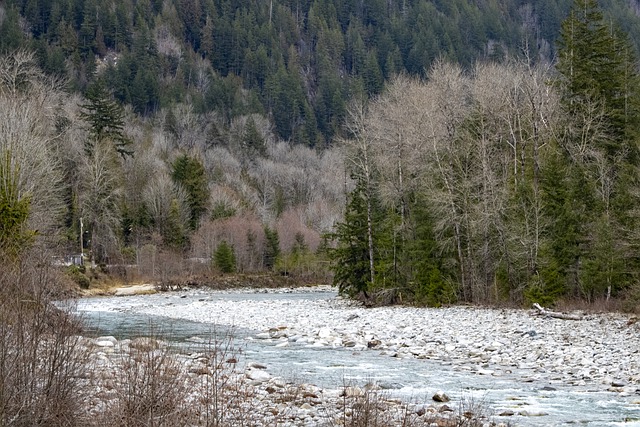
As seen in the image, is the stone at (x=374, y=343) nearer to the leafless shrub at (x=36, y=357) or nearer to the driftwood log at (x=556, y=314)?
the driftwood log at (x=556, y=314)

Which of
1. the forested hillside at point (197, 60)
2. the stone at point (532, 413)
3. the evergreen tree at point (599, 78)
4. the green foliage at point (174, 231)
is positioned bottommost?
the stone at point (532, 413)

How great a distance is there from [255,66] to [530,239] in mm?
154984

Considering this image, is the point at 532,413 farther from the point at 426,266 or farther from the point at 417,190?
the point at 417,190

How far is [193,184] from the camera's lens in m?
79.3

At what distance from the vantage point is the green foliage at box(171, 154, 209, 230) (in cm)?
7819

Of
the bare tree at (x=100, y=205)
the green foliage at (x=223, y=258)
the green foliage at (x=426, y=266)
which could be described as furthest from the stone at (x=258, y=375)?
the green foliage at (x=223, y=258)

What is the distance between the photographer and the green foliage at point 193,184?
3078 inches

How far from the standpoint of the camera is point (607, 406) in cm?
1184

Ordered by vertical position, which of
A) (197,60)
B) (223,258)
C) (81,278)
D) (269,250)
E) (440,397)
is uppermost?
(197,60)

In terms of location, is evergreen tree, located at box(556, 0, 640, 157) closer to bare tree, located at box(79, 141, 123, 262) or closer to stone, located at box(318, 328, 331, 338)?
stone, located at box(318, 328, 331, 338)

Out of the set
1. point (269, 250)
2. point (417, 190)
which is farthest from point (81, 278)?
point (417, 190)

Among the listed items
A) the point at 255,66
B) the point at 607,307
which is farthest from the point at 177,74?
the point at 607,307

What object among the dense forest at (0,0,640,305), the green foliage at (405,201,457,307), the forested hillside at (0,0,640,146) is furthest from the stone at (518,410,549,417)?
the forested hillside at (0,0,640,146)

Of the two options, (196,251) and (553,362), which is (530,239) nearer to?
(553,362)
